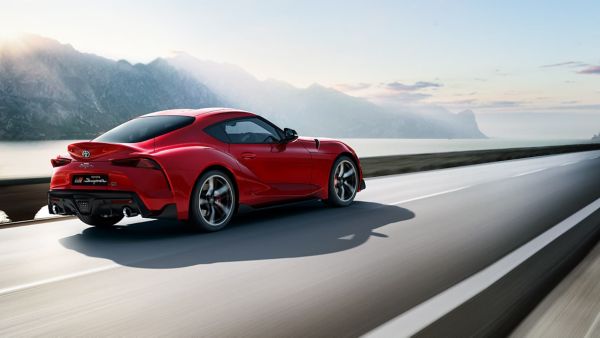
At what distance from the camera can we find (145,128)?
7.19m

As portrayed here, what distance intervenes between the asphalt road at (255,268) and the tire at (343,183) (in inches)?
10.0

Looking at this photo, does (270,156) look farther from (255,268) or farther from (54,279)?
(54,279)

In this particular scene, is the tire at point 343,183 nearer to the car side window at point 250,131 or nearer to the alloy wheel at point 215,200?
the car side window at point 250,131

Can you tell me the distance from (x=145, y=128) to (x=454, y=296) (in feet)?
14.3

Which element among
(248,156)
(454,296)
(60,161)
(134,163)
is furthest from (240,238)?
(454,296)

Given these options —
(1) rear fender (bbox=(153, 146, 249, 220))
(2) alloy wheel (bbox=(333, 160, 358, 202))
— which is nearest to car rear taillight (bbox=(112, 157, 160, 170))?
(1) rear fender (bbox=(153, 146, 249, 220))

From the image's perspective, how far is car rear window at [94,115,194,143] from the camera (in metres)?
6.99

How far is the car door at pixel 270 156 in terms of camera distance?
760cm

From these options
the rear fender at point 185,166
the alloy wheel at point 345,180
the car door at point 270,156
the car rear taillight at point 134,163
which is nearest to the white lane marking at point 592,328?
the rear fender at point 185,166

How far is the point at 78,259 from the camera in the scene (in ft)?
18.7

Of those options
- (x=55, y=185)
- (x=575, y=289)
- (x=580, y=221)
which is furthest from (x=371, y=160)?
(x=575, y=289)

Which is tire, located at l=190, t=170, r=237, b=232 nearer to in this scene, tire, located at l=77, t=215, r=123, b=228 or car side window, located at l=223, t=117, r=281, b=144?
car side window, located at l=223, t=117, r=281, b=144

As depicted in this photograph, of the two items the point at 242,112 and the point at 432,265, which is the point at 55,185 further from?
the point at 432,265

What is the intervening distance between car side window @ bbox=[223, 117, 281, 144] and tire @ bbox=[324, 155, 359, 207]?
1.45 meters
